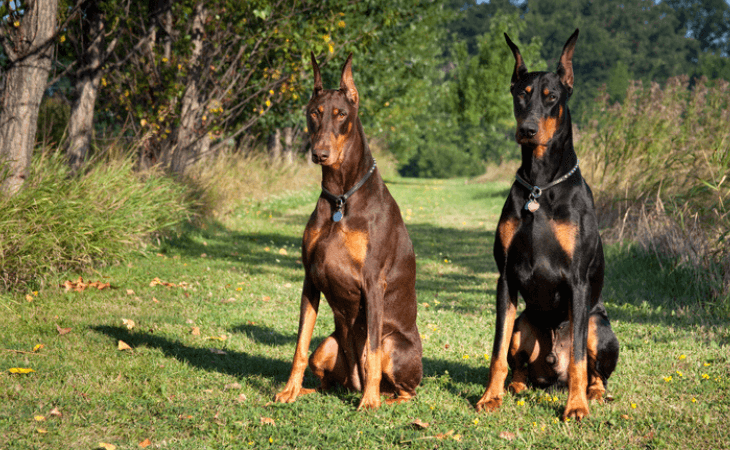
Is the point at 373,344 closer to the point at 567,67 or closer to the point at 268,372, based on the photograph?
the point at 268,372

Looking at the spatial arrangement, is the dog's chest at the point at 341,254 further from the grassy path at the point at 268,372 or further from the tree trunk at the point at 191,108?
the tree trunk at the point at 191,108

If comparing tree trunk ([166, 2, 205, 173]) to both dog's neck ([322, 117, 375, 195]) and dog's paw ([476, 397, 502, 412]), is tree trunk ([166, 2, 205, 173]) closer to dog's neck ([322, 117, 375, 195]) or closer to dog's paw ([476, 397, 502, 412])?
dog's neck ([322, 117, 375, 195])

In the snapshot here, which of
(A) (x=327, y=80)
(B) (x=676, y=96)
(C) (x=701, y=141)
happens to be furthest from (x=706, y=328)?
(A) (x=327, y=80)

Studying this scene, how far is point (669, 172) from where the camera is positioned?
825cm

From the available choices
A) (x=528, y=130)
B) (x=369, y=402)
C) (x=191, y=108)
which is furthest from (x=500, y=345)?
(x=191, y=108)

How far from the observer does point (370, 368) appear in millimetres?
3527

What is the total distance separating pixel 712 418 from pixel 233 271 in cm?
549

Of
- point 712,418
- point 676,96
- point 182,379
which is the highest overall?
point 676,96

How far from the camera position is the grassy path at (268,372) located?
10.7ft

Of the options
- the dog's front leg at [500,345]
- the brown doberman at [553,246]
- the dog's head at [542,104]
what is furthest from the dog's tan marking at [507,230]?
the dog's head at [542,104]

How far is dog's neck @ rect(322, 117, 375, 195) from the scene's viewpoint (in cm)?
351

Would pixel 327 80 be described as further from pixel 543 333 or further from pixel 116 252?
pixel 543 333

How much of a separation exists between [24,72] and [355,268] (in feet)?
15.2

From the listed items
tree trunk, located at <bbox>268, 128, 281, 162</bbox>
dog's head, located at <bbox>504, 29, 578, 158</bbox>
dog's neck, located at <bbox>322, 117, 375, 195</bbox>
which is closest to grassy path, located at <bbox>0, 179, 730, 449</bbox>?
dog's neck, located at <bbox>322, 117, 375, 195</bbox>
